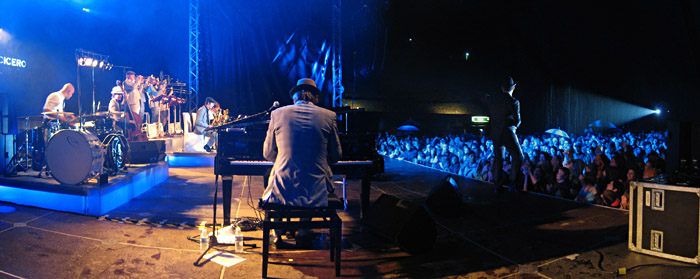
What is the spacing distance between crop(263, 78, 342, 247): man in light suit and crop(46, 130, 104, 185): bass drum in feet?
10.4

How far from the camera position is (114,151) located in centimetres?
611

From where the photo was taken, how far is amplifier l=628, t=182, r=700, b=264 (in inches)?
125

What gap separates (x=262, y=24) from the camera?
45.3 ft

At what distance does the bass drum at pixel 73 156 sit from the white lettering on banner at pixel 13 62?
5109 millimetres

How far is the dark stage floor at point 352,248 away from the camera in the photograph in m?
3.01

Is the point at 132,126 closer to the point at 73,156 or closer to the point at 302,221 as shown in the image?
the point at 73,156

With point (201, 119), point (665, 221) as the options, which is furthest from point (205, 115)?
point (665, 221)

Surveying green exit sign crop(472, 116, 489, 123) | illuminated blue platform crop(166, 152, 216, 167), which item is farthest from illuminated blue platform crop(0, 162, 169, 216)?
green exit sign crop(472, 116, 489, 123)

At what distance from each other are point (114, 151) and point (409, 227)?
4938 mm

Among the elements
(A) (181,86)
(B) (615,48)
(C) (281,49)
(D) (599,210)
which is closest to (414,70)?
(B) (615,48)

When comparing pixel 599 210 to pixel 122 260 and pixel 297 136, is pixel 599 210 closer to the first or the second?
pixel 297 136


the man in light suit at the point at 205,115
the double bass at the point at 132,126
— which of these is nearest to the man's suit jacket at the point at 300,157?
the double bass at the point at 132,126

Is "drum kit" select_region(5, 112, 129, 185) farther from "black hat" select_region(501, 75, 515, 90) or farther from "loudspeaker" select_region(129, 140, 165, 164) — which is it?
"black hat" select_region(501, 75, 515, 90)

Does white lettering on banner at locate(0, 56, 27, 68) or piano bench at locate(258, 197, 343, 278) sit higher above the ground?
white lettering on banner at locate(0, 56, 27, 68)
